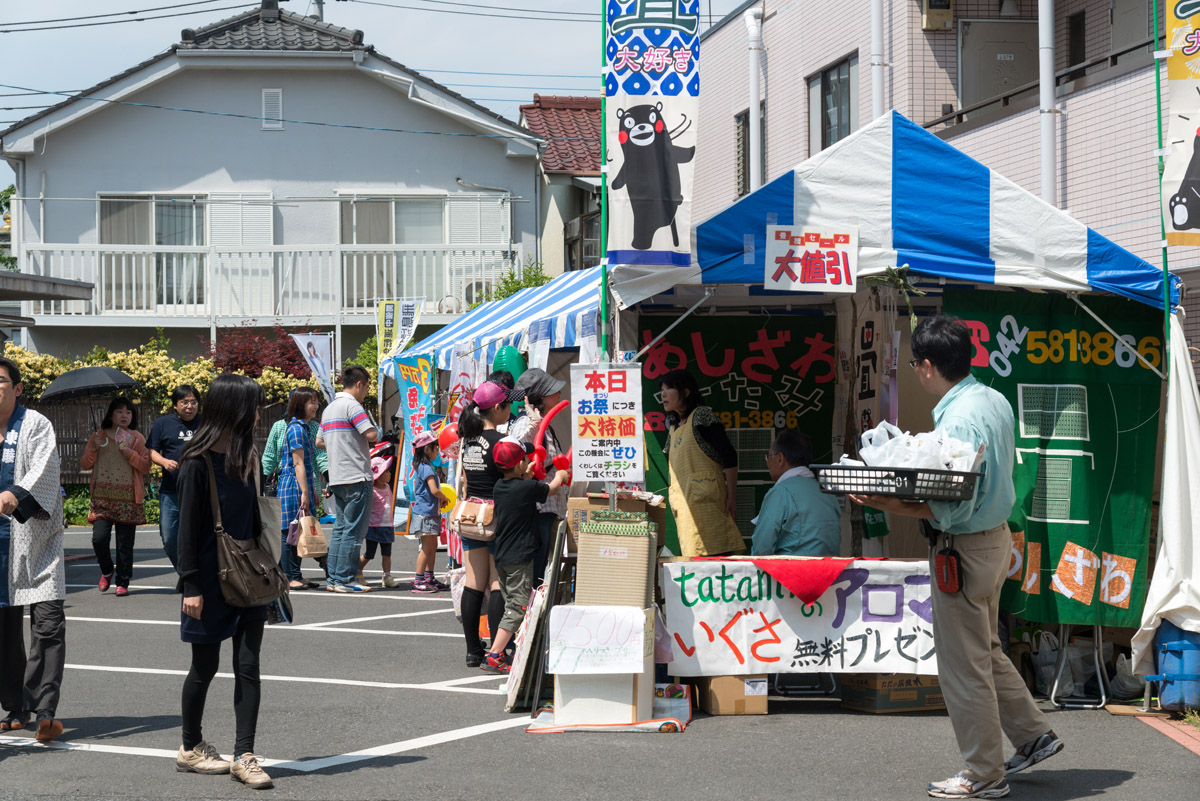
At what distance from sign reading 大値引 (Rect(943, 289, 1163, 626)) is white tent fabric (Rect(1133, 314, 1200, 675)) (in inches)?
10.4

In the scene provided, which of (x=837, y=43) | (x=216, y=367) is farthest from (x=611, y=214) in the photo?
(x=216, y=367)

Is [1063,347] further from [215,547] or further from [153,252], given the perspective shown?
[153,252]

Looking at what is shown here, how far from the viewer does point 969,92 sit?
551 inches

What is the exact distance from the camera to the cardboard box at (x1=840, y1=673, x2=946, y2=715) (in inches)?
259

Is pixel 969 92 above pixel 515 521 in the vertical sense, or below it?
above

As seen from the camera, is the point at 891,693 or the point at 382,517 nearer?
the point at 891,693

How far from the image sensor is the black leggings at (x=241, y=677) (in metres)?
5.19

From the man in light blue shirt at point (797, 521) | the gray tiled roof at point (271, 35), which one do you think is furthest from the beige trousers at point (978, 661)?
the gray tiled roof at point (271, 35)

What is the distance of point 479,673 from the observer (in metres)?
7.78

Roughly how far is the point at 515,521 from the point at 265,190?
17.9 m

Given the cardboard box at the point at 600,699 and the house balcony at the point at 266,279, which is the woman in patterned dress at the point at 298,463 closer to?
the cardboard box at the point at 600,699

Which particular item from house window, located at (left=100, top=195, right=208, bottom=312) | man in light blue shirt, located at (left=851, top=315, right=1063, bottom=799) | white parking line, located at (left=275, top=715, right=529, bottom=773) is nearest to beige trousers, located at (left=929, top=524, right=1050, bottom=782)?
man in light blue shirt, located at (left=851, top=315, right=1063, bottom=799)

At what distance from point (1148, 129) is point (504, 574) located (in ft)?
22.6

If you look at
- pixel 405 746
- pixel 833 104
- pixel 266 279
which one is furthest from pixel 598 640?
pixel 266 279
